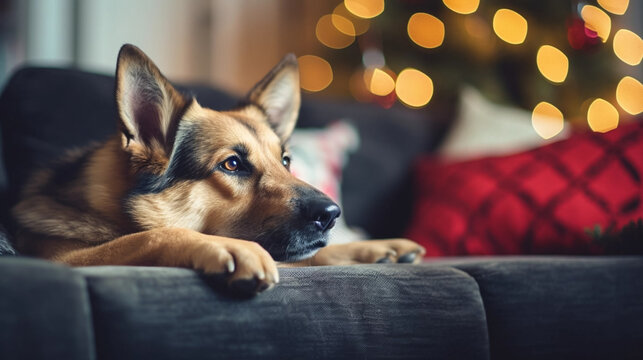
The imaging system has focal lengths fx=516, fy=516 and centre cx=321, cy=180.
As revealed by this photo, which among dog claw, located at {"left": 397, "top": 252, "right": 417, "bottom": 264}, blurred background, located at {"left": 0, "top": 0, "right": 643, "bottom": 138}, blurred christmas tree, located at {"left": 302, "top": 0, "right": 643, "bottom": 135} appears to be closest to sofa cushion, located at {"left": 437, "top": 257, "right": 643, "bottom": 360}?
dog claw, located at {"left": 397, "top": 252, "right": 417, "bottom": 264}

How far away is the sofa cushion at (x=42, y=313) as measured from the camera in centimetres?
73

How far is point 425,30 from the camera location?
3820 mm

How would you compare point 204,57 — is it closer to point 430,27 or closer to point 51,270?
point 430,27

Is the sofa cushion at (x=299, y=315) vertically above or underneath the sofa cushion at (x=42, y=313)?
underneath

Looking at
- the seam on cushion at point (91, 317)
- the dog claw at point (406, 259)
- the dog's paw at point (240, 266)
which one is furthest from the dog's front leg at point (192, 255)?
the dog claw at point (406, 259)

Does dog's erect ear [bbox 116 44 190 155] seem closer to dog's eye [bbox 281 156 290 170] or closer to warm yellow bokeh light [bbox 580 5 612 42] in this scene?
dog's eye [bbox 281 156 290 170]

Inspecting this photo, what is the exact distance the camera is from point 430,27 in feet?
12.5

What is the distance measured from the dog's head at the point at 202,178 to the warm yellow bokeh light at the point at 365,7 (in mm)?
2668

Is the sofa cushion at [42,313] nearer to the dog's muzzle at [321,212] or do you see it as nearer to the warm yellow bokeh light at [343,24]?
the dog's muzzle at [321,212]

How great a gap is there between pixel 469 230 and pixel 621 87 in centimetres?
Answer: 241

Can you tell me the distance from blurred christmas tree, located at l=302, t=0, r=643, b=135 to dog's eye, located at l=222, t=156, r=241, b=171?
103 inches

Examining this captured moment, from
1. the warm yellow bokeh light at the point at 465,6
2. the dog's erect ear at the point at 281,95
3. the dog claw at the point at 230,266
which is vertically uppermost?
the warm yellow bokeh light at the point at 465,6

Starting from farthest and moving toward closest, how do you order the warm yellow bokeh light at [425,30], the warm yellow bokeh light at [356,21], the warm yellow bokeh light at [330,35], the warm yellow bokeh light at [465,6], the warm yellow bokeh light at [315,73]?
the warm yellow bokeh light at [315,73] < the warm yellow bokeh light at [330,35] < the warm yellow bokeh light at [356,21] < the warm yellow bokeh light at [425,30] < the warm yellow bokeh light at [465,6]

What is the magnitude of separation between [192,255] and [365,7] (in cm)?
336
